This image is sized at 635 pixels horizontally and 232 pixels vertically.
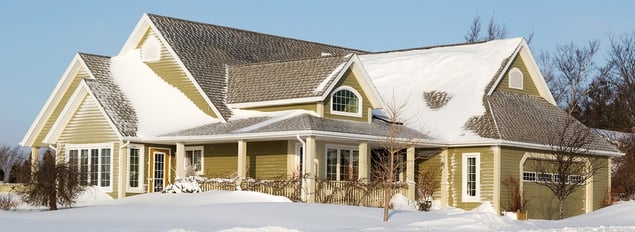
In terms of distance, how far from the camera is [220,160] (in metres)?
40.0

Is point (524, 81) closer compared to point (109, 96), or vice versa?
point (109, 96)

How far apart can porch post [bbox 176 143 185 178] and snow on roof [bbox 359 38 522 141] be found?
8189mm

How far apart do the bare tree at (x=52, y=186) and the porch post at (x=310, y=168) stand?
22.7 feet

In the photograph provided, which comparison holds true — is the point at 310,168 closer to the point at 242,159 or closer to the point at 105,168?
the point at 242,159

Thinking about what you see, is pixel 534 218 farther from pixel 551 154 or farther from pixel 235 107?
pixel 235 107

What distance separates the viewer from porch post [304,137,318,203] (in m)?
35.2

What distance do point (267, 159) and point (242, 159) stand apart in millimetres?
2411

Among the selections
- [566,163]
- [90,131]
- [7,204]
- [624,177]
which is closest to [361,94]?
[566,163]

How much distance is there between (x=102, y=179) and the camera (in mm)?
39781

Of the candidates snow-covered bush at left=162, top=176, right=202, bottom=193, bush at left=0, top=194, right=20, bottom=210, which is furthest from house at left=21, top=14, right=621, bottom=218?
bush at left=0, top=194, right=20, bottom=210

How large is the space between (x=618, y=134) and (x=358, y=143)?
2655 centimetres

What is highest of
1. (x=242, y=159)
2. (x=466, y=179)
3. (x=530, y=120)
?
(x=530, y=120)

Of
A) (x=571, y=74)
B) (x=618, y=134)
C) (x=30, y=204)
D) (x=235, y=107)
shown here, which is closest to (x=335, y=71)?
(x=235, y=107)

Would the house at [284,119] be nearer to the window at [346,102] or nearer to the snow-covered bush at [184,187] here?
the window at [346,102]
